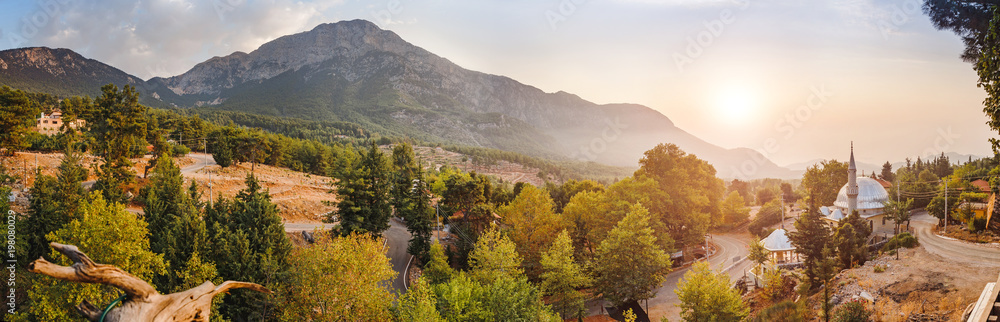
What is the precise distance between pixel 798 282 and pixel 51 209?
5019 centimetres

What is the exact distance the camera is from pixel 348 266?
20.2 metres

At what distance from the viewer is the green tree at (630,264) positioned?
2969 cm

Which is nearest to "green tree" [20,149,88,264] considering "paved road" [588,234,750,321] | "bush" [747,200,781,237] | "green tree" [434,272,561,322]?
"green tree" [434,272,561,322]

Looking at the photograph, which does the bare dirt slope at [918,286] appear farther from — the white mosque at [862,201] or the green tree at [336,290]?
the green tree at [336,290]

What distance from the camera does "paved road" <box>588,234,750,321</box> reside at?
31.2 m

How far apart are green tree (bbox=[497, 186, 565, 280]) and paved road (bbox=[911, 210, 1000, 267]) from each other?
90.8 feet

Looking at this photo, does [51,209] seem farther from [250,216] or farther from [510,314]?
[510,314]

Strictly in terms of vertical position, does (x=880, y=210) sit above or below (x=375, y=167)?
below

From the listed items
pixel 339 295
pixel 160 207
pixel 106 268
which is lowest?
pixel 339 295

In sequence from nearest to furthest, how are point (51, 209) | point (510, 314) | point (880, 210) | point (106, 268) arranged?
point (106, 268), point (510, 314), point (51, 209), point (880, 210)

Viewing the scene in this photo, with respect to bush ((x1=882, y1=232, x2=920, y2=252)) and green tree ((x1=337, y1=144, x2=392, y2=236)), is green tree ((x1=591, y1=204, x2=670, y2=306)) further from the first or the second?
bush ((x1=882, y1=232, x2=920, y2=252))

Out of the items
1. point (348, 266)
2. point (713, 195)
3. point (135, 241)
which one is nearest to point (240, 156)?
point (135, 241)

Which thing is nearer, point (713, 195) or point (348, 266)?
point (348, 266)

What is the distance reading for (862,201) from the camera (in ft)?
179
